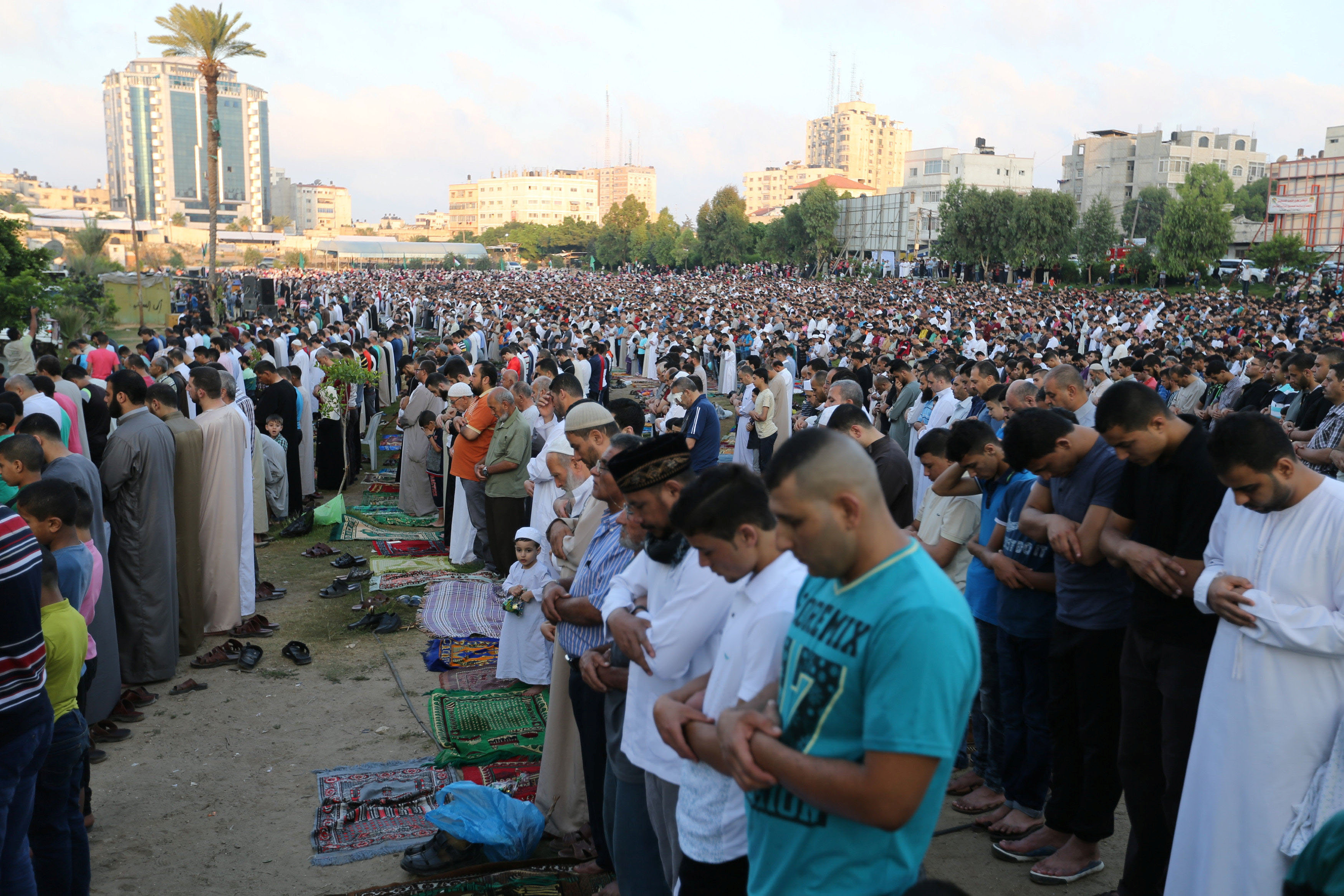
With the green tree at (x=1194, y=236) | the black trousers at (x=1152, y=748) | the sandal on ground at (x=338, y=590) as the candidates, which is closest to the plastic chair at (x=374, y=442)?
the sandal on ground at (x=338, y=590)

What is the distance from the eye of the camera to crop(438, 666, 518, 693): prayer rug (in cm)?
579

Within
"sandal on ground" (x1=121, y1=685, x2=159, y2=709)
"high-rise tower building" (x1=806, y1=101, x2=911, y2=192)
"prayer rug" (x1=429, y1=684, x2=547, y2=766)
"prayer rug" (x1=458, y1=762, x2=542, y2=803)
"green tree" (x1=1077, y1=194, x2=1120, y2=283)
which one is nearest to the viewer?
"prayer rug" (x1=458, y1=762, x2=542, y2=803)

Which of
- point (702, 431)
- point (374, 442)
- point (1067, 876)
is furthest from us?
point (374, 442)

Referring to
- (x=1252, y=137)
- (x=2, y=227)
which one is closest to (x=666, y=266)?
(x=1252, y=137)

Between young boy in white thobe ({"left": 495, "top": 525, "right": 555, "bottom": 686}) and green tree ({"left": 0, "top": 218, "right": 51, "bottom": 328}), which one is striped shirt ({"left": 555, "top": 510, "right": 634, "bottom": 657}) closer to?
young boy in white thobe ({"left": 495, "top": 525, "right": 555, "bottom": 686})

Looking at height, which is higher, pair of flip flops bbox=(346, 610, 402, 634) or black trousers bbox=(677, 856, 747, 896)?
black trousers bbox=(677, 856, 747, 896)

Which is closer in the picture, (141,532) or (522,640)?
(141,532)

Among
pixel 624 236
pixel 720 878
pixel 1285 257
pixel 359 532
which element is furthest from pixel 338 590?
pixel 624 236

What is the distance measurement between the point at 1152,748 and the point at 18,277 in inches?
794

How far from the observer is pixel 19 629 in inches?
111

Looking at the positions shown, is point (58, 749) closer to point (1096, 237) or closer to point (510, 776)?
point (510, 776)

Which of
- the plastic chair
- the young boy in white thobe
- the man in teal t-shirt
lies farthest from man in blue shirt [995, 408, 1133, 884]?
the plastic chair

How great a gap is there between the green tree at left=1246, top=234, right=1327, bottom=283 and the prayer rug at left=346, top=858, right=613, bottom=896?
57.1 metres

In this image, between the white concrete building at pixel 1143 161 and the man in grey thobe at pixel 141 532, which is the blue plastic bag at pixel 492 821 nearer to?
the man in grey thobe at pixel 141 532
